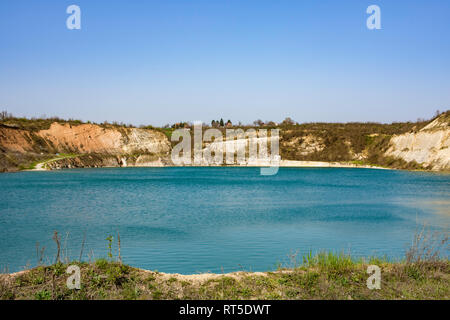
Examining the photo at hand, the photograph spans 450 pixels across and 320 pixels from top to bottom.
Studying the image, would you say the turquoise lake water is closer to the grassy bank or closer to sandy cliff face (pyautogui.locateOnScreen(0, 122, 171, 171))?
the grassy bank

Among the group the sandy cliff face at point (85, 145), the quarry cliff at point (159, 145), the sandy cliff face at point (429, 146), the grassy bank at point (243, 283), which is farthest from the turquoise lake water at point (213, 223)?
the sandy cliff face at point (85, 145)

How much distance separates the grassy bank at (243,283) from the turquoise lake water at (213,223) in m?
3.07

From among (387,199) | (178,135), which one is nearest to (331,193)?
(387,199)

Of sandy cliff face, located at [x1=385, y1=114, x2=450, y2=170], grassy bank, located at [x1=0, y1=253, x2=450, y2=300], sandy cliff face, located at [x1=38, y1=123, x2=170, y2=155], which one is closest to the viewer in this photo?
grassy bank, located at [x1=0, y1=253, x2=450, y2=300]

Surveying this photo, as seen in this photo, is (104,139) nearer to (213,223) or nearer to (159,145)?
(159,145)

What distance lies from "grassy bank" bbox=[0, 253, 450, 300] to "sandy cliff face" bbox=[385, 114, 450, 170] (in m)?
53.5

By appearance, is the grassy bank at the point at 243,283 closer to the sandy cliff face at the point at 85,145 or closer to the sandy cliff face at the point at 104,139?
the sandy cliff face at the point at 85,145

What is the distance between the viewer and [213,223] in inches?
813

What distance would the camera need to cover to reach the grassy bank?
8117mm

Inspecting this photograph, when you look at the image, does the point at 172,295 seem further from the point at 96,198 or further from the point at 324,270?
the point at 96,198

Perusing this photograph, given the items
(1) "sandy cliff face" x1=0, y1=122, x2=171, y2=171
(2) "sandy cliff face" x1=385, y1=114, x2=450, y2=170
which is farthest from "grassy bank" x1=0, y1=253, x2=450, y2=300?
(1) "sandy cliff face" x1=0, y1=122, x2=171, y2=171

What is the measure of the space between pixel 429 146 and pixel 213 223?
5039 cm
